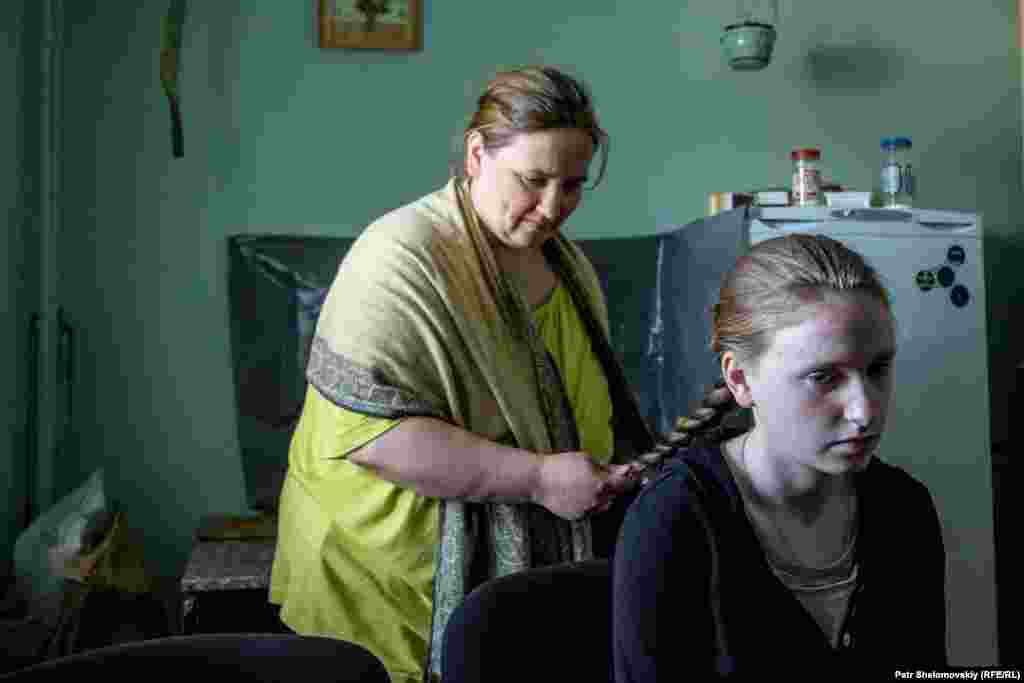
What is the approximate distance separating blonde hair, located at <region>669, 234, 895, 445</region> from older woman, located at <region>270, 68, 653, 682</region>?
414mm

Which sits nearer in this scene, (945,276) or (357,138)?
(945,276)

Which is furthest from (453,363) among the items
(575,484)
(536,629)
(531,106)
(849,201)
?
(849,201)

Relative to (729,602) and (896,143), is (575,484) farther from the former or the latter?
(896,143)

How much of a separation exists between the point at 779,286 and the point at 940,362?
189cm

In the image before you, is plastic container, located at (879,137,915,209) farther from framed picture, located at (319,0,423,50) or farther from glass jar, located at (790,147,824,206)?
framed picture, located at (319,0,423,50)

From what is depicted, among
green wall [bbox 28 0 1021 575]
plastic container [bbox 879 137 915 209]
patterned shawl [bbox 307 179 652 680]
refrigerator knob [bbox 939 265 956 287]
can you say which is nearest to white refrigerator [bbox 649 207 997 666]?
refrigerator knob [bbox 939 265 956 287]

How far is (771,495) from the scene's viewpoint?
0.99m

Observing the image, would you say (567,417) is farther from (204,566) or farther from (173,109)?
(173,109)

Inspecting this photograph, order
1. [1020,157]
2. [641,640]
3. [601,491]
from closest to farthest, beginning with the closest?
[641,640], [601,491], [1020,157]

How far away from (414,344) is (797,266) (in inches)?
25.6

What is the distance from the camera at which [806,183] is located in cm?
271

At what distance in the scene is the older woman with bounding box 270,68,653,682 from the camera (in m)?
1.44

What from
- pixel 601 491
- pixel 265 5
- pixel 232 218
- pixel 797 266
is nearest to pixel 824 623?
pixel 797 266

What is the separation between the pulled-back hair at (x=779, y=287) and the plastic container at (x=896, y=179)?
196cm
